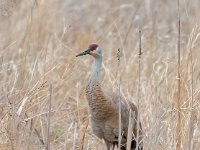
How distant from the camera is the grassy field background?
176 inches

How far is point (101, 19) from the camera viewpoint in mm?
8406

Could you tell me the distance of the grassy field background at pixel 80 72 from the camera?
447 cm

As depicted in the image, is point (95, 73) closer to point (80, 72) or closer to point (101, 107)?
point (101, 107)

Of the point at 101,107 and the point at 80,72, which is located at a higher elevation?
the point at 80,72

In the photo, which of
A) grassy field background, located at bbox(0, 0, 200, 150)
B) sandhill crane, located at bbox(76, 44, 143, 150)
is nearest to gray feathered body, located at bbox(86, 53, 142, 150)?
sandhill crane, located at bbox(76, 44, 143, 150)

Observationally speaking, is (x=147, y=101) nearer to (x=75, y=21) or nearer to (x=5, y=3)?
(x=5, y=3)

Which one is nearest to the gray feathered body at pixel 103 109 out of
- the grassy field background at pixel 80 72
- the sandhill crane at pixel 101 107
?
the sandhill crane at pixel 101 107

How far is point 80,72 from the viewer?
6652 millimetres

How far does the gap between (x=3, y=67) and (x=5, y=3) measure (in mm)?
Result: 1968

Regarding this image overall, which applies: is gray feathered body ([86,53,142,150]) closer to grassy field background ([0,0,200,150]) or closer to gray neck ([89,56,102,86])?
gray neck ([89,56,102,86])

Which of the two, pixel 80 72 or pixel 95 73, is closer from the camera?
pixel 95 73

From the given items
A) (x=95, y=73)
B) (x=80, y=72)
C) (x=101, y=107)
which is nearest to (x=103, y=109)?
(x=101, y=107)

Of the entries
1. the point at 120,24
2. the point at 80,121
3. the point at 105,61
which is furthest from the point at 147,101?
the point at 120,24

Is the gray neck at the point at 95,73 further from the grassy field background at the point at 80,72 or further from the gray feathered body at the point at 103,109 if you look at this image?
the grassy field background at the point at 80,72
